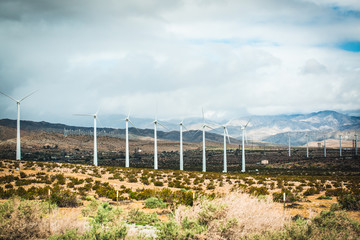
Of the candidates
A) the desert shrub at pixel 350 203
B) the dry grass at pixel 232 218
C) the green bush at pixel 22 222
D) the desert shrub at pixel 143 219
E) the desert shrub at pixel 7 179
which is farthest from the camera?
the desert shrub at pixel 7 179

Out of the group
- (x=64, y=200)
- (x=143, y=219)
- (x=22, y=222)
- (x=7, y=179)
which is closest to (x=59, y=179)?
(x=7, y=179)

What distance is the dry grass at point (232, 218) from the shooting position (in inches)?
450

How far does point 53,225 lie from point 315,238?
10065 mm

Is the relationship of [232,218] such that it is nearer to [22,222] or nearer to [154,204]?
[22,222]

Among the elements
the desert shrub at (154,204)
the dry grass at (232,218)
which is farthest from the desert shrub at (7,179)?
the dry grass at (232,218)

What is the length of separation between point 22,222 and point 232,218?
8.30 metres

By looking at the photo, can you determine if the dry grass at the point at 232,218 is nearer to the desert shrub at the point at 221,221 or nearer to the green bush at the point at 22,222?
the desert shrub at the point at 221,221

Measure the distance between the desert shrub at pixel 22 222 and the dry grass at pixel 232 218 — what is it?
18.6 ft

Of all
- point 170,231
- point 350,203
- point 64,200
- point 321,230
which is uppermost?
point 170,231

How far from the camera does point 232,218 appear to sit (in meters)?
11.4

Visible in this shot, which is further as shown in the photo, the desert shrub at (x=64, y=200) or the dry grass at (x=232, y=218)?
the desert shrub at (x=64, y=200)

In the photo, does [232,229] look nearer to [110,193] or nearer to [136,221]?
[136,221]

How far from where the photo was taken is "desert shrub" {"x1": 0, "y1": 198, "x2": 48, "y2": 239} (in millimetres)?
11961

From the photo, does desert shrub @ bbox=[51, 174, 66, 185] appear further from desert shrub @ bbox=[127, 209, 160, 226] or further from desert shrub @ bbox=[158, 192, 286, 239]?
desert shrub @ bbox=[158, 192, 286, 239]
